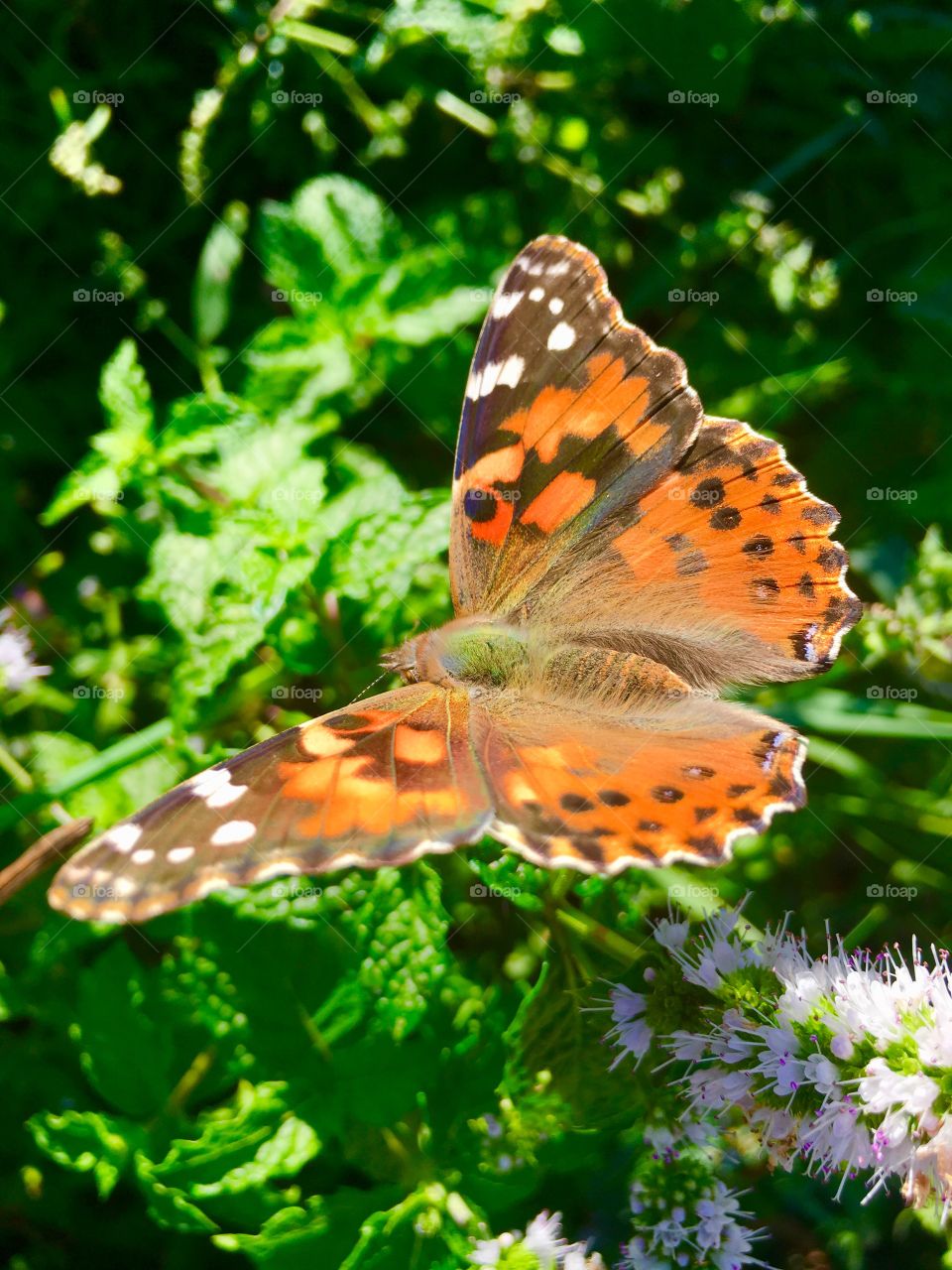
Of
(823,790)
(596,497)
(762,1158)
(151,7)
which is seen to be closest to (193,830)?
(596,497)

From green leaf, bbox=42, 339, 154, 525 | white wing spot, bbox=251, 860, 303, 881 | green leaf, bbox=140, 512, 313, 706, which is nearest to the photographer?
white wing spot, bbox=251, 860, 303, 881

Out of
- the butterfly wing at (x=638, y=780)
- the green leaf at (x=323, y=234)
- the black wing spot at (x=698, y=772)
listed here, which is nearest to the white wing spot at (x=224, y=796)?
the butterfly wing at (x=638, y=780)

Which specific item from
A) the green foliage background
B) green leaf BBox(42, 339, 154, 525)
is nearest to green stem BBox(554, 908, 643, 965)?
the green foliage background

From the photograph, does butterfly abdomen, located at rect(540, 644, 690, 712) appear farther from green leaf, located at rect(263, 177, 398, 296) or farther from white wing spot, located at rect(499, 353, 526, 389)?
green leaf, located at rect(263, 177, 398, 296)

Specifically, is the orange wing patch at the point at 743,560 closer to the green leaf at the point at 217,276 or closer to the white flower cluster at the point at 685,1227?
the white flower cluster at the point at 685,1227

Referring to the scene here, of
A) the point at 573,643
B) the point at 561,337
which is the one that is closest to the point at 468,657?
the point at 573,643

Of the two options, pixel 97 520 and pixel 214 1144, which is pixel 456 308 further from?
pixel 214 1144
